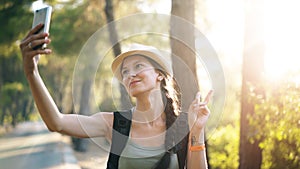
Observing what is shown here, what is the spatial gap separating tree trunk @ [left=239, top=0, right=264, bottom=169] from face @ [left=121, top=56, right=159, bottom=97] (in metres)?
6.84

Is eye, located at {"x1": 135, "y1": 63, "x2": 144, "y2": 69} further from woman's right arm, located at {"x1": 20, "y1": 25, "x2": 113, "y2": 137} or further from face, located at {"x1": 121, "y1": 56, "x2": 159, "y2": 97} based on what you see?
woman's right arm, located at {"x1": 20, "y1": 25, "x2": 113, "y2": 137}

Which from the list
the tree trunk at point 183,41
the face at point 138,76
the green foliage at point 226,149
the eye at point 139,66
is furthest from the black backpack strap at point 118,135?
the green foliage at point 226,149

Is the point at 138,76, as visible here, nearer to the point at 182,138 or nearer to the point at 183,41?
the point at 182,138

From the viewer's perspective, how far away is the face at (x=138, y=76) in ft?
10.5

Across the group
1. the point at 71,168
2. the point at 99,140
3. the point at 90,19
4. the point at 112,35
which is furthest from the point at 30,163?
the point at 99,140

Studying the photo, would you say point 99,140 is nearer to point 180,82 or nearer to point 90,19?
point 180,82

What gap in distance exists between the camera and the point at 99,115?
10.9 ft

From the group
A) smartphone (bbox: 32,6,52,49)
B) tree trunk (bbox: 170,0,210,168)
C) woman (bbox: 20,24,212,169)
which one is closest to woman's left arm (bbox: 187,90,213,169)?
woman (bbox: 20,24,212,169)

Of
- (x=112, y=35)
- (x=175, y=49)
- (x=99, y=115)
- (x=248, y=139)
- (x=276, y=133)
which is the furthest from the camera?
(x=112, y=35)

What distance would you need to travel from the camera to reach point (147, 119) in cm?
340

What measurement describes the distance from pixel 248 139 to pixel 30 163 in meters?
9.64

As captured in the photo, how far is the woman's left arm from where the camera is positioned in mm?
3166

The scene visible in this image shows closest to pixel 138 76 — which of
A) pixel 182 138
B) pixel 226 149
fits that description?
pixel 182 138

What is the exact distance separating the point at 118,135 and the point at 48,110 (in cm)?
45
